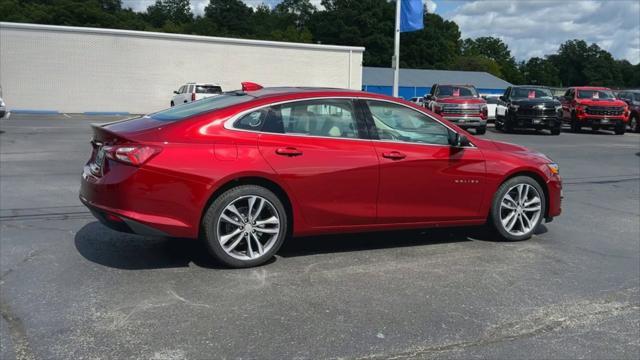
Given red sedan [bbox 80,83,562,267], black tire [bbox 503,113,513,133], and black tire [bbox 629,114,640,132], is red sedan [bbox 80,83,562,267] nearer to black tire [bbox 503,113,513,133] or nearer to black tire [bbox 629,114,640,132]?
black tire [bbox 503,113,513,133]

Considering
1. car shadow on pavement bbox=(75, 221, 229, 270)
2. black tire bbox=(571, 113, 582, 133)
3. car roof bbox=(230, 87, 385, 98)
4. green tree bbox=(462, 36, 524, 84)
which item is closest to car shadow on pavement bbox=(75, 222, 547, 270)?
car shadow on pavement bbox=(75, 221, 229, 270)

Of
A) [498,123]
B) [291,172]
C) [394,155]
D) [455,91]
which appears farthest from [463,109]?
[291,172]

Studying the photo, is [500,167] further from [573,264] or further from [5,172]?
[5,172]

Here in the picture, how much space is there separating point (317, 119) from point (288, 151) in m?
0.49

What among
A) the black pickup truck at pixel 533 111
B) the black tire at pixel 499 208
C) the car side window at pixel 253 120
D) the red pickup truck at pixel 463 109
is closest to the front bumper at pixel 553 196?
the black tire at pixel 499 208

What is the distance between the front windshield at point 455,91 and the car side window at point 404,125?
17.4 m

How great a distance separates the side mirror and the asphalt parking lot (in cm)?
106

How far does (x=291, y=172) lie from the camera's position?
5.12m

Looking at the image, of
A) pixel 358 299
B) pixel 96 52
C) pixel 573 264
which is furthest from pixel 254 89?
pixel 96 52

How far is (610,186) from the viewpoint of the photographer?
10.5 m

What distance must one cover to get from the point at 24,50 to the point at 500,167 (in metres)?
31.3

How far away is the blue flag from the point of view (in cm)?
2522

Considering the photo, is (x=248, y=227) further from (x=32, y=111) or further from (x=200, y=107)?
(x=32, y=111)

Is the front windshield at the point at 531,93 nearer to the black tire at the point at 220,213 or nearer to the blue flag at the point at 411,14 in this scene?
the blue flag at the point at 411,14
